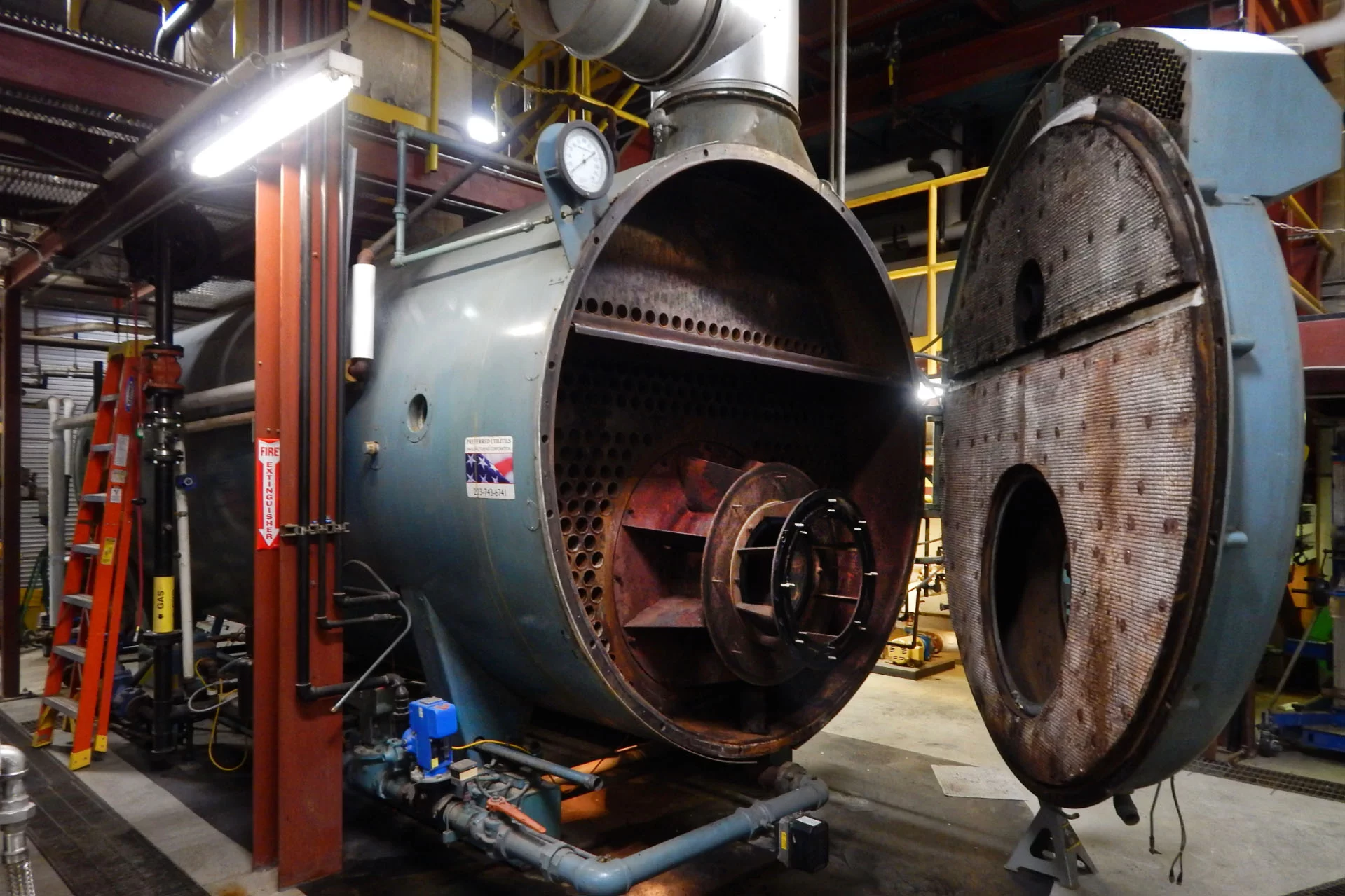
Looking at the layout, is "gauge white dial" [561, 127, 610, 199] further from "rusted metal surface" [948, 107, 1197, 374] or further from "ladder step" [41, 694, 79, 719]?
"ladder step" [41, 694, 79, 719]

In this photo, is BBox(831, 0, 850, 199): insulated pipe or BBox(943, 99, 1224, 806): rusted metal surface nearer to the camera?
BBox(943, 99, 1224, 806): rusted metal surface

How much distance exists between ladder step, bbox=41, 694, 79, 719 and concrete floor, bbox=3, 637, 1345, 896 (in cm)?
22

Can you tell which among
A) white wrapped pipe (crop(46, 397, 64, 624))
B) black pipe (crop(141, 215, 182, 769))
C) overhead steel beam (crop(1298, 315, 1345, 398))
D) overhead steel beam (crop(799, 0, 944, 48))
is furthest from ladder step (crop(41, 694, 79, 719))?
overhead steel beam (crop(1298, 315, 1345, 398))

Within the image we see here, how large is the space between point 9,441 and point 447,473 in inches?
176

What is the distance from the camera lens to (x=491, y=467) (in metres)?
2.48

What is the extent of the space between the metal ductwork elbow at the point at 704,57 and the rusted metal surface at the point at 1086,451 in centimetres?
89

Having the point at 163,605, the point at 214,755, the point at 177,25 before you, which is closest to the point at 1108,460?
the point at 163,605

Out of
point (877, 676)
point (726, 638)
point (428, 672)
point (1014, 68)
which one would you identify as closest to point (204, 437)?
point (428, 672)

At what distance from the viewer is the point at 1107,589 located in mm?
1967

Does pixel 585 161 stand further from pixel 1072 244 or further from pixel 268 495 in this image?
pixel 268 495

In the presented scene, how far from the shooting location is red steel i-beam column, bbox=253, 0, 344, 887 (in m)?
2.99

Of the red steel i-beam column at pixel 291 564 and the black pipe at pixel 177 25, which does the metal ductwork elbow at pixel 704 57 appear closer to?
the red steel i-beam column at pixel 291 564

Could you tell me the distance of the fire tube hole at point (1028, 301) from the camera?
2469mm

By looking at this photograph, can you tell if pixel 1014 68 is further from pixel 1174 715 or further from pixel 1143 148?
pixel 1174 715
